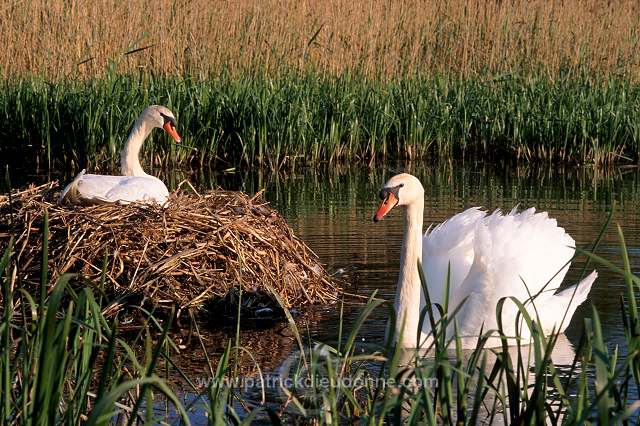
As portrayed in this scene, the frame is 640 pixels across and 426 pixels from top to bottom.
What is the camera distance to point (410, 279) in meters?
6.17

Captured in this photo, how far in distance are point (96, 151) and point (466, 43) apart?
5.74 meters

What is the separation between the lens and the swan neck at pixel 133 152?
9016mm

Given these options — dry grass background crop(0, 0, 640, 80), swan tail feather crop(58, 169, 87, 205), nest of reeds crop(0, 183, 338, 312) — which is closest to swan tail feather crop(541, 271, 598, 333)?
nest of reeds crop(0, 183, 338, 312)

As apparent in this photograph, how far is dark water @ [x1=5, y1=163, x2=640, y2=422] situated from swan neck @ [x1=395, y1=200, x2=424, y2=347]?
0.33 m

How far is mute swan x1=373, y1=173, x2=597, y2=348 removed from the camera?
20.3ft

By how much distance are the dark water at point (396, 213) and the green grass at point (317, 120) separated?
0.45 m

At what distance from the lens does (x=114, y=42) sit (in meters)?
14.5

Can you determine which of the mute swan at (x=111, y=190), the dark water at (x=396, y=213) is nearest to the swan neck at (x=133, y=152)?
the mute swan at (x=111, y=190)

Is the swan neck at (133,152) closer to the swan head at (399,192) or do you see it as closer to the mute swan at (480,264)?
the mute swan at (480,264)

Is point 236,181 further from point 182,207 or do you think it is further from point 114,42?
point 182,207

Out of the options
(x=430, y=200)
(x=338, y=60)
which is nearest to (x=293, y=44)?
(x=338, y=60)

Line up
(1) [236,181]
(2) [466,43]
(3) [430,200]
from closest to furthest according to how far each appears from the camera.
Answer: (3) [430,200], (1) [236,181], (2) [466,43]

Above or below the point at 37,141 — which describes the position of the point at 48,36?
above

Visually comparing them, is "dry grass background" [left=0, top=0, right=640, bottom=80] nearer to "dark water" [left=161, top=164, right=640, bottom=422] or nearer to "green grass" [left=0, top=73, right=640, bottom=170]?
"green grass" [left=0, top=73, right=640, bottom=170]
